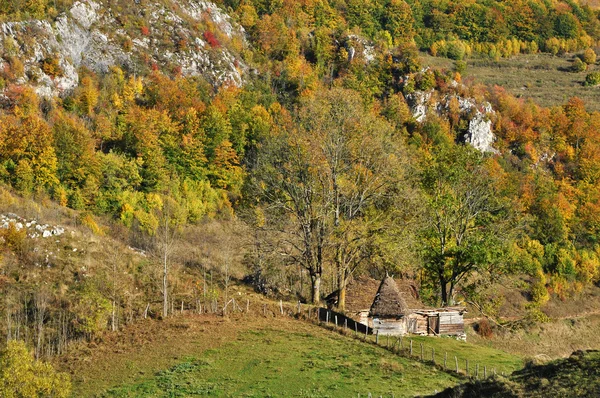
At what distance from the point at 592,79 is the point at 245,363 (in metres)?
125

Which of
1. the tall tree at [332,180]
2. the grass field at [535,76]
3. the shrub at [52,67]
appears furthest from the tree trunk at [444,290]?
the grass field at [535,76]

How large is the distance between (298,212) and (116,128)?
48.9 m

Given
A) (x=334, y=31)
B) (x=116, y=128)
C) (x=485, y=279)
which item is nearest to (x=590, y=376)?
(x=485, y=279)

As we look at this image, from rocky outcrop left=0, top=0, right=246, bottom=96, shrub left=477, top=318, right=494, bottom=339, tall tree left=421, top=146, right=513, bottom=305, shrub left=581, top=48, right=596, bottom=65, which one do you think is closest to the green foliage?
tall tree left=421, top=146, right=513, bottom=305

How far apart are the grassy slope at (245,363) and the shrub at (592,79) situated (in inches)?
4461

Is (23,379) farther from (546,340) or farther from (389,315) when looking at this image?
(546,340)

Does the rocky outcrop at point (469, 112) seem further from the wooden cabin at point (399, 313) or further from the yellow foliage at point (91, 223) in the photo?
the wooden cabin at point (399, 313)

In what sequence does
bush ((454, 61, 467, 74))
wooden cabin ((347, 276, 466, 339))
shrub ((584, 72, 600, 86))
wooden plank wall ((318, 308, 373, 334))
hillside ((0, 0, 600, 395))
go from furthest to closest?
shrub ((584, 72, 600, 86)) < bush ((454, 61, 467, 74)) < hillside ((0, 0, 600, 395)) < wooden cabin ((347, 276, 466, 339)) < wooden plank wall ((318, 308, 373, 334))

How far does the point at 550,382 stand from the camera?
19.5m

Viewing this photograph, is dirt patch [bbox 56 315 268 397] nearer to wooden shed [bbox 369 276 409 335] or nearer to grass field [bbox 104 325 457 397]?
grass field [bbox 104 325 457 397]

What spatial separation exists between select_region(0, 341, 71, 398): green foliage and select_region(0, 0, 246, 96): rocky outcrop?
68269 millimetres

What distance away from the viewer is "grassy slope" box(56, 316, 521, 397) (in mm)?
28078

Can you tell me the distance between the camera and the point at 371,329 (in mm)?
39844

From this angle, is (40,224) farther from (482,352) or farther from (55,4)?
(55,4)
